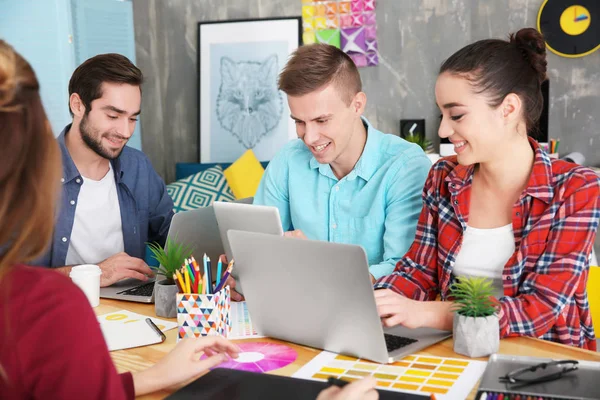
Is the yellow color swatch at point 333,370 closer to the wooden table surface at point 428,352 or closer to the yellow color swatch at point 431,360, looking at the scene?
the wooden table surface at point 428,352

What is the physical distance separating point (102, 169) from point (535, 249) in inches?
62.1

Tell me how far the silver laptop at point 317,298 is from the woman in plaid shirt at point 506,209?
0.59 ft

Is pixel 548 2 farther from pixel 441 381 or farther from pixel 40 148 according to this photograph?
pixel 40 148

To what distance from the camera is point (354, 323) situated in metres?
1.31

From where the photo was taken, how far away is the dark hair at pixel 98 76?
8.05 feet

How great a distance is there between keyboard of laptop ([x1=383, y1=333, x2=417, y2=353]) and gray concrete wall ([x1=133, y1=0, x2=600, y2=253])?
2.96 metres

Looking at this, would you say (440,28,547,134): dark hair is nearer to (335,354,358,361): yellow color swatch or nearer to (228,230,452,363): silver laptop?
(228,230,452,363): silver laptop

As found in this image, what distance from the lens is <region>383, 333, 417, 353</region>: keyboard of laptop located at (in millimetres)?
1354

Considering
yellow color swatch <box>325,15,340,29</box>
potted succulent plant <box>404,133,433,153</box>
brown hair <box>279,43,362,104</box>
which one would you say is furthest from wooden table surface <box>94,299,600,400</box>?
yellow color swatch <box>325,15,340,29</box>

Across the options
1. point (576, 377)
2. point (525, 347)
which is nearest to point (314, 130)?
point (525, 347)

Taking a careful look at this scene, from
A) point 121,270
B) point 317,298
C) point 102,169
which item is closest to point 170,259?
point 121,270

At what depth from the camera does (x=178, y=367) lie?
118 cm

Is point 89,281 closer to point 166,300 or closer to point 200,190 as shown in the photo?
point 166,300

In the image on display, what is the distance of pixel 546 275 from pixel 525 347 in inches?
8.6
